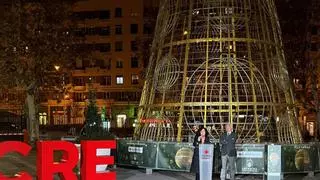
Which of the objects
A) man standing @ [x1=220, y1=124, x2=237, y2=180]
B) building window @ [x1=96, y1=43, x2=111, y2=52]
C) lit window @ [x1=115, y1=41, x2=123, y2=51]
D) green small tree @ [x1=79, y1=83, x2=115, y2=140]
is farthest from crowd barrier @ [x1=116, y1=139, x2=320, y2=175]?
building window @ [x1=96, y1=43, x2=111, y2=52]

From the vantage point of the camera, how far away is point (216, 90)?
24.1 meters

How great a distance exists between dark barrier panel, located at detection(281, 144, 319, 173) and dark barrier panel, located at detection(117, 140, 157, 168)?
14.7 ft

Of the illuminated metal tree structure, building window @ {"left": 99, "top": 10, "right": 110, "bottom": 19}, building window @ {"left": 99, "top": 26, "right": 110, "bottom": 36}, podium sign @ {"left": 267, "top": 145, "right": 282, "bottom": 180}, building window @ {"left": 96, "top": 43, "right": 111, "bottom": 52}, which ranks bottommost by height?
podium sign @ {"left": 267, "top": 145, "right": 282, "bottom": 180}

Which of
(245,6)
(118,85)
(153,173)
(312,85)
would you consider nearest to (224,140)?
(153,173)

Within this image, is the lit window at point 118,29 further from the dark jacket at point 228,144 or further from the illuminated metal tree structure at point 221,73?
the dark jacket at point 228,144

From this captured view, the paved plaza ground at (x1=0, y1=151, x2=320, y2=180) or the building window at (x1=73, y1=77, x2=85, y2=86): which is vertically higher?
the building window at (x1=73, y1=77, x2=85, y2=86)

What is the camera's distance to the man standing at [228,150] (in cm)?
1967

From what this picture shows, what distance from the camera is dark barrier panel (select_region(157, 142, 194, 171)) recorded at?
21.5 m

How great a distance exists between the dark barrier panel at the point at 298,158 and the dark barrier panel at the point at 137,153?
4469 mm

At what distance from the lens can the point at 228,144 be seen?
19.7m

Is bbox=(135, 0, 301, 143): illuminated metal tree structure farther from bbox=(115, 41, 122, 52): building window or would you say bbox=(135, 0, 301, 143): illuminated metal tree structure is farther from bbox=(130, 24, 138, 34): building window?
bbox=(115, 41, 122, 52): building window

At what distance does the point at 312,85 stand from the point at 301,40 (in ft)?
10.1

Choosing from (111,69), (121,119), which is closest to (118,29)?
(111,69)

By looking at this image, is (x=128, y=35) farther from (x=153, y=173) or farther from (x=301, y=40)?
(x=153, y=173)
